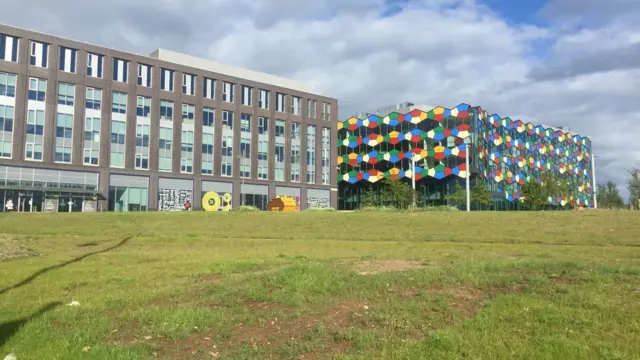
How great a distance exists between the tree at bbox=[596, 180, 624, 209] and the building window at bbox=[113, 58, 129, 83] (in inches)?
3124

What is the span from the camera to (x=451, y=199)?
265 ft

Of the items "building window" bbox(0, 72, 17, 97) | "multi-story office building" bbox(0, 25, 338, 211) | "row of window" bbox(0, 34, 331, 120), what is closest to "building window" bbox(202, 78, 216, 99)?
"row of window" bbox(0, 34, 331, 120)

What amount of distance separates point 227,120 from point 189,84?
7593 millimetres

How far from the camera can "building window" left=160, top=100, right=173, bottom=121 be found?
7149 cm

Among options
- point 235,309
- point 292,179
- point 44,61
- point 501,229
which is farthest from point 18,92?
point 235,309

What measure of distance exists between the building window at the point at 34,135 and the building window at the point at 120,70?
10346 mm

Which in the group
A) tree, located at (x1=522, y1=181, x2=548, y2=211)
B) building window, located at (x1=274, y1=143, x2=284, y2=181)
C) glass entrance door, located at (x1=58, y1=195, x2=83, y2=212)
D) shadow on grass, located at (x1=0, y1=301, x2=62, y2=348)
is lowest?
shadow on grass, located at (x1=0, y1=301, x2=62, y2=348)

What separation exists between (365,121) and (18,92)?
191 ft

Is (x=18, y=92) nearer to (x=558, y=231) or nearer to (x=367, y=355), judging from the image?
(x=558, y=231)

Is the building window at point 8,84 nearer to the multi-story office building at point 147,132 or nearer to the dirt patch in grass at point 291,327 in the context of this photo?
the multi-story office building at point 147,132

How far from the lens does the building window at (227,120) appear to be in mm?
78000

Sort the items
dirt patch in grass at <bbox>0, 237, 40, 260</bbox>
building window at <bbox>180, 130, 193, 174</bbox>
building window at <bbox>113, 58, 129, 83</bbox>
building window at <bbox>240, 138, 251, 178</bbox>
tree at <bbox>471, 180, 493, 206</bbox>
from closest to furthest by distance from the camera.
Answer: dirt patch in grass at <bbox>0, 237, 40, 260</bbox>, building window at <bbox>113, 58, 129, 83</bbox>, building window at <bbox>180, 130, 193, 174</bbox>, tree at <bbox>471, 180, 493, 206</bbox>, building window at <bbox>240, 138, 251, 178</bbox>

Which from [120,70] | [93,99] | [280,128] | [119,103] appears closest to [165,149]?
[119,103]

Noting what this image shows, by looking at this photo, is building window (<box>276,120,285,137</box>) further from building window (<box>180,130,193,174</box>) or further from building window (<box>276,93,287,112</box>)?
building window (<box>180,130,193,174</box>)
